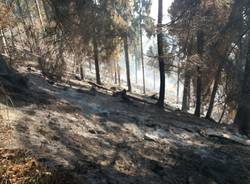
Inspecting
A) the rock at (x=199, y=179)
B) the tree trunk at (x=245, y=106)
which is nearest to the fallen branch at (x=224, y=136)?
the tree trunk at (x=245, y=106)

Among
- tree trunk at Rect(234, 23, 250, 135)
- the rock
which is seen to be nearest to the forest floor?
the rock

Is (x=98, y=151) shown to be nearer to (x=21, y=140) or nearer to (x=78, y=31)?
(x=21, y=140)

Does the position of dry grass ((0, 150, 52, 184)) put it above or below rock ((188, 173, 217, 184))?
above

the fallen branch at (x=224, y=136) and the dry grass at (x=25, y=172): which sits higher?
the dry grass at (x=25, y=172)

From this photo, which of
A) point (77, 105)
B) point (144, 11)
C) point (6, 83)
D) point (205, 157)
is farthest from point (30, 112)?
point (144, 11)

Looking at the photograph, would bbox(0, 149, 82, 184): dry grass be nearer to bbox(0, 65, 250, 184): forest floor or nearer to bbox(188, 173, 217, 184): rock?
bbox(0, 65, 250, 184): forest floor

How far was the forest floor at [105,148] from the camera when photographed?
305 inches

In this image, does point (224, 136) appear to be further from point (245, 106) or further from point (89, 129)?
point (89, 129)

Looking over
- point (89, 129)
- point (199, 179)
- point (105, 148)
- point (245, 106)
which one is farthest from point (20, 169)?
point (245, 106)

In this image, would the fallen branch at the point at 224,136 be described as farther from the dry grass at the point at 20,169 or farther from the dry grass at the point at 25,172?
the dry grass at the point at 20,169

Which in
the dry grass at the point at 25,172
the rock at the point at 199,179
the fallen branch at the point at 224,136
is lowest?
the fallen branch at the point at 224,136

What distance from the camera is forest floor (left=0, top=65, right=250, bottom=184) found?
25.4 ft

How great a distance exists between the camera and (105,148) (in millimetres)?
9883

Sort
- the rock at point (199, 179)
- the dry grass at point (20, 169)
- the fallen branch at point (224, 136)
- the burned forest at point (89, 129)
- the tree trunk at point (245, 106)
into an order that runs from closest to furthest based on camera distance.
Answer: the dry grass at point (20, 169)
the burned forest at point (89, 129)
the rock at point (199, 179)
the fallen branch at point (224, 136)
the tree trunk at point (245, 106)
